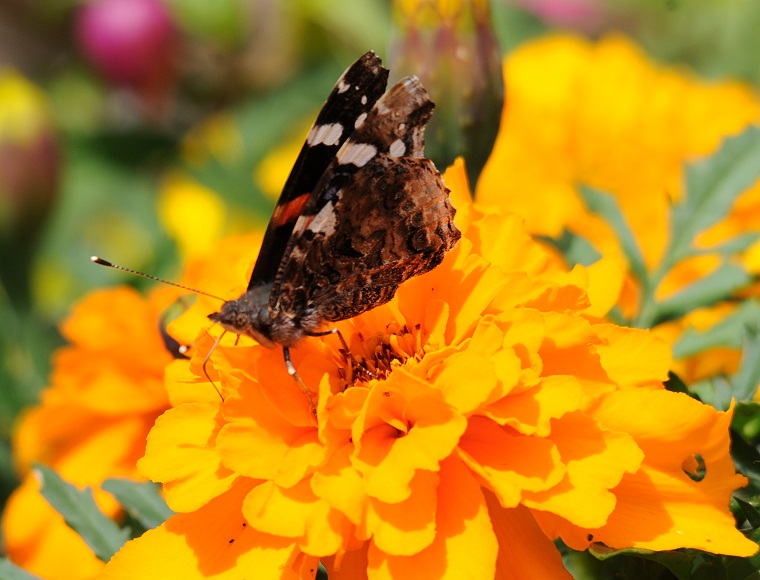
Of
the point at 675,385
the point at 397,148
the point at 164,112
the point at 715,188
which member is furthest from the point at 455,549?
the point at 164,112

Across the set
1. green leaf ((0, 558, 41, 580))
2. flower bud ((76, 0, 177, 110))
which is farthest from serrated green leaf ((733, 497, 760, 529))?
flower bud ((76, 0, 177, 110))

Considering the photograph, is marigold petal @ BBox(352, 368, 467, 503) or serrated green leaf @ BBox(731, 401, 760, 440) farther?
serrated green leaf @ BBox(731, 401, 760, 440)

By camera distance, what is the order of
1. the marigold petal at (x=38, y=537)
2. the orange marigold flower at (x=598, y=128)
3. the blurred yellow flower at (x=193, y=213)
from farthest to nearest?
1. the blurred yellow flower at (x=193, y=213)
2. the orange marigold flower at (x=598, y=128)
3. the marigold petal at (x=38, y=537)

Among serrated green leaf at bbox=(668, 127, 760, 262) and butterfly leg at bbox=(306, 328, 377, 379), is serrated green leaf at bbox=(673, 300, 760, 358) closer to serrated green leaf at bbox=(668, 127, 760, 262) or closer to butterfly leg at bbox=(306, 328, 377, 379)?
serrated green leaf at bbox=(668, 127, 760, 262)

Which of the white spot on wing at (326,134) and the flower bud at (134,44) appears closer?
the white spot on wing at (326,134)

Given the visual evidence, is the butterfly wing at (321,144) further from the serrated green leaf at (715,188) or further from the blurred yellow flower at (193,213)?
the blurred yellow flower at (193,213)

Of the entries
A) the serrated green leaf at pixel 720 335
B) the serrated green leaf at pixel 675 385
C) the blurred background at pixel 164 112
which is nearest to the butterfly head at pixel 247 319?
the serrated green leaf at pixel 675 385
